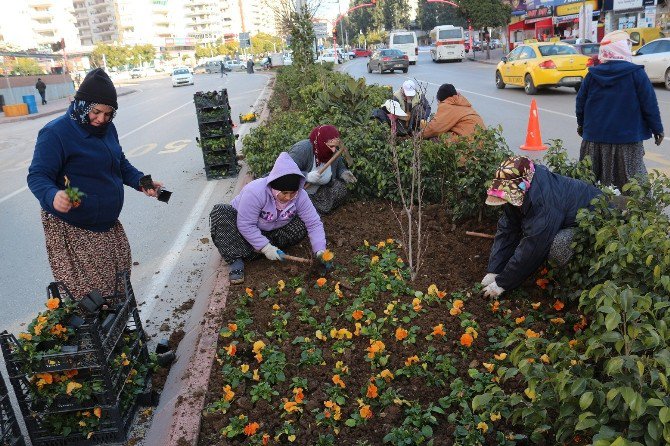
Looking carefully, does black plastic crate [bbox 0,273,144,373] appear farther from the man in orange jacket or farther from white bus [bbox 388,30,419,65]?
white bus [bbox 388,30,419,65]

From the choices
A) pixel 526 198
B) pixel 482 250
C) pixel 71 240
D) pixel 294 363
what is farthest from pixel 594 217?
pixel 71 240

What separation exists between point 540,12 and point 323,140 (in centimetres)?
4321

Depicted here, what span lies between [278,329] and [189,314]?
49.2 inches

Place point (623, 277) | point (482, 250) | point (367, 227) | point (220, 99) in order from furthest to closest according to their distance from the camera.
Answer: point (220, 99)
point (367, 227)
point (482, 250)
point (623, 277)

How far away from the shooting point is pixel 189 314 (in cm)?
443

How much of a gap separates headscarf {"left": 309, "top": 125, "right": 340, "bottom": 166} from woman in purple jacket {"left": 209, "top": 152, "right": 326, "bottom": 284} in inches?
38.1

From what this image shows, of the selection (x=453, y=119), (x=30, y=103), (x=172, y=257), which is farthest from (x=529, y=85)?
(x=30, y=103)

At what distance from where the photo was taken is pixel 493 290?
11.6 feet

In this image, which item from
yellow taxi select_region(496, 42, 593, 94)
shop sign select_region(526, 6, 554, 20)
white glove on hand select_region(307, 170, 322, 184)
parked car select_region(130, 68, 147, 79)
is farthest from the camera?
parked car select_region(130, 68, 147, 79)

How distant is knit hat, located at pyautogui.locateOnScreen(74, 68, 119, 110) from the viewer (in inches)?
117

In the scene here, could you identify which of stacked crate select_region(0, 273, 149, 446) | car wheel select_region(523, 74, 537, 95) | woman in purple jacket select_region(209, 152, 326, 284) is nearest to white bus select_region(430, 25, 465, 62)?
car wheel select_region(523, 74, 537, 95)

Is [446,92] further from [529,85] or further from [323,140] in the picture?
[529,85]

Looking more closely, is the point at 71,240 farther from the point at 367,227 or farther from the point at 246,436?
the point at 367,227

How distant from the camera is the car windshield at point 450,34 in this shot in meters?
40.6
